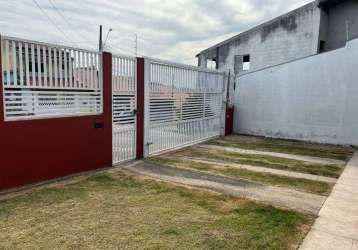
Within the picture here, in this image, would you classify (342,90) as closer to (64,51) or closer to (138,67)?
(138,67)

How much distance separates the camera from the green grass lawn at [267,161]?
6.38 metres

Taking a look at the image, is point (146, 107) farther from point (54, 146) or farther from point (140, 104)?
point (54, 146)

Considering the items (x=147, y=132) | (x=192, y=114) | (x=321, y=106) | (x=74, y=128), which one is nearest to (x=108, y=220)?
(x=74, y=128)

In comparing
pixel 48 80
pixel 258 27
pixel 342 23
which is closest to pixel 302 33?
pixel 342 23

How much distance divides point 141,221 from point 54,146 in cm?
249

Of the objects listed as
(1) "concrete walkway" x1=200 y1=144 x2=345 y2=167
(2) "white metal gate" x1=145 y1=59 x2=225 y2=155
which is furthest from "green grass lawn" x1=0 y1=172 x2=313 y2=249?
(1) "concrete walkway" x1=200 y1=144 x2=345 y2=167

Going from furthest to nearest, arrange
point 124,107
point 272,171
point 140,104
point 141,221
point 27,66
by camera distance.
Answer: point 140,104 → point 124,107 → point 272,171 → point 27,66 → point 141,221

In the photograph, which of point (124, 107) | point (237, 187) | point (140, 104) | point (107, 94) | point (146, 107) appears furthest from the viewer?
point (146, 107)

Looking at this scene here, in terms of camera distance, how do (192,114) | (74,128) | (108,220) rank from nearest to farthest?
(108,220)
(74,128)
(192,114)

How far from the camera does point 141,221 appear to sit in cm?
365

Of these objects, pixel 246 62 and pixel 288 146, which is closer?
pixel 288 146

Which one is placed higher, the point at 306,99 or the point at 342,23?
the point at 342,23

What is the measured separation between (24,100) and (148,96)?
9.61 ft

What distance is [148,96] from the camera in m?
7.04
